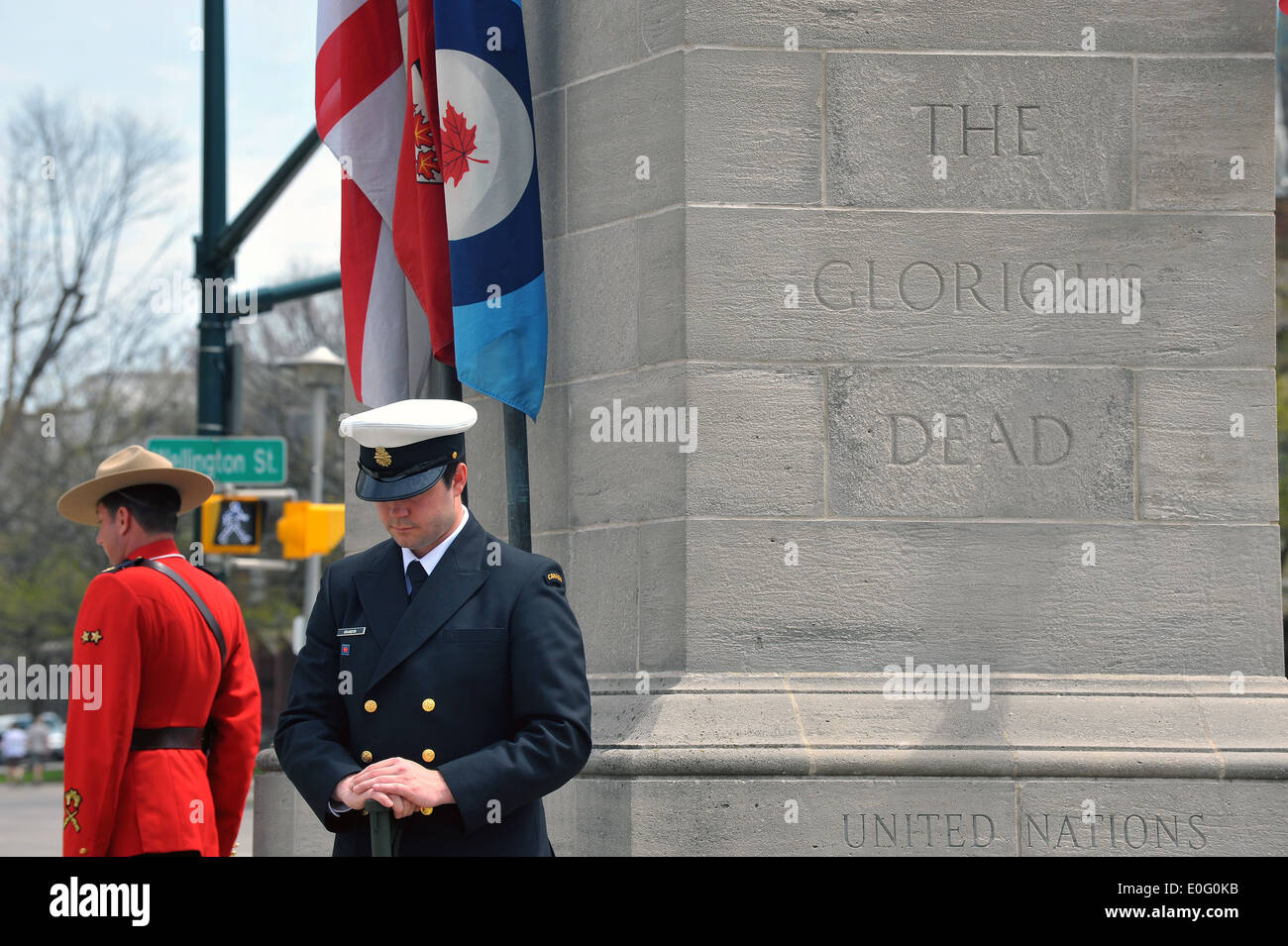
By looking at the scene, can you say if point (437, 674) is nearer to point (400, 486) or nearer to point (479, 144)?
point (400, 486)

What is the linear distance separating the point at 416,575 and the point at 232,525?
38.8 feet

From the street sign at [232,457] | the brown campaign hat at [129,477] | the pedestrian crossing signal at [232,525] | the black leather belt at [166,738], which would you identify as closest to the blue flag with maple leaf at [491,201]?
the brown campaign hat at [129,477]

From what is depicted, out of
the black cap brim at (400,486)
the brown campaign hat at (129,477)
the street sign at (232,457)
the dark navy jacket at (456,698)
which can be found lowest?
the dark navy jacket at (456,698)

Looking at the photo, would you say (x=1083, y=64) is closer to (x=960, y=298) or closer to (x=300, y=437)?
(x=960, y=298)

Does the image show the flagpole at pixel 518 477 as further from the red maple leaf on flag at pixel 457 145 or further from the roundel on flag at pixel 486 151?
the red maple leaf on flag at pixel 457 145

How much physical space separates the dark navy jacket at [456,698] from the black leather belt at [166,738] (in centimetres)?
128

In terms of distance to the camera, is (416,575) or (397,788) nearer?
(397,788)

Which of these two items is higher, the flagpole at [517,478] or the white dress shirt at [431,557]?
the flagpole at [517,478]

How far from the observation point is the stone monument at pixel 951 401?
249 inches

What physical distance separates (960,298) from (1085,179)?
2.30 feet

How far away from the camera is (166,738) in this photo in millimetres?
5695

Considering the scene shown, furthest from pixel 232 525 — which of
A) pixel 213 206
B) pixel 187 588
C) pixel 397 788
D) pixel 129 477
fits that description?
pixel 397 788

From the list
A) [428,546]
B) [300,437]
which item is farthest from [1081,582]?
[300,437]

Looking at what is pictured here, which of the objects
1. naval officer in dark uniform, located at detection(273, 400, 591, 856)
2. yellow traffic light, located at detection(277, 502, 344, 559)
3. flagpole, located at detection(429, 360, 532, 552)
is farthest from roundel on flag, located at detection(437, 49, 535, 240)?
yellow traffic light, located at detection(277, 502, 344, 559)
